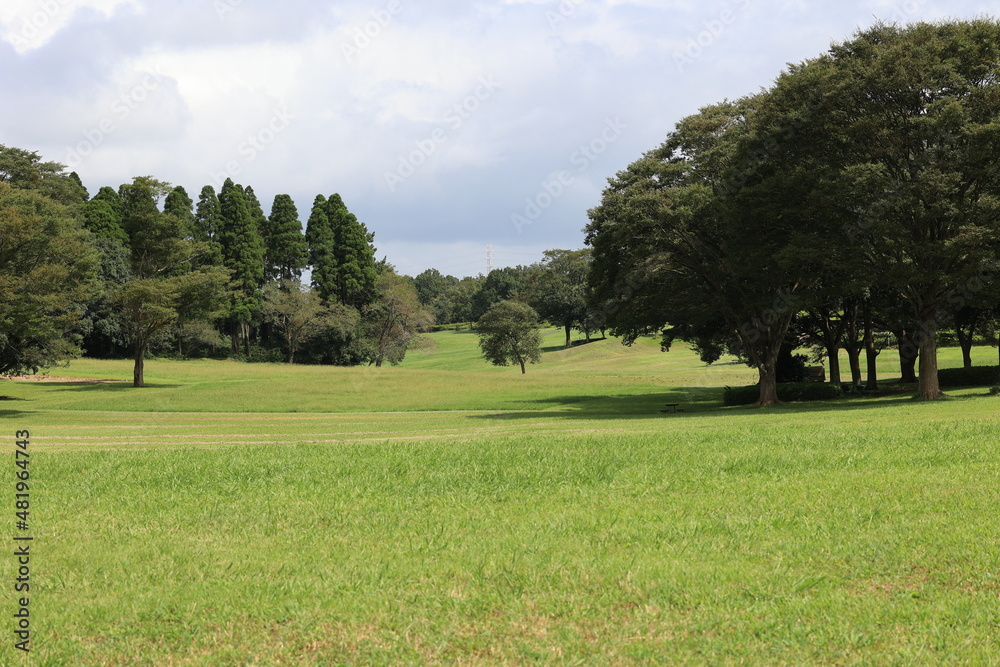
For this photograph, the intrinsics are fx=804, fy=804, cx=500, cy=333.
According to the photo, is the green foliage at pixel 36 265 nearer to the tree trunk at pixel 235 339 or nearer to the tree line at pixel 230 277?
the tree line at pixel 230 277

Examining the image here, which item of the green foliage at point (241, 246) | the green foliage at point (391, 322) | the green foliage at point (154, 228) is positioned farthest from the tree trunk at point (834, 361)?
the green foliage at point (241, 246)

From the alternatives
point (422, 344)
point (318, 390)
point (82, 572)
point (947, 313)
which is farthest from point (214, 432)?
point (422, 344)

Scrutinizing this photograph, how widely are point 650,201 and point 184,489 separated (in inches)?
1066

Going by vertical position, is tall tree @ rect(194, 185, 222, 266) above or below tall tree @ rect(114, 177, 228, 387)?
above

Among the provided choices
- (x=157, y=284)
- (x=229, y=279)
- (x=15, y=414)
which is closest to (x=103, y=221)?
(x=229, y=279)

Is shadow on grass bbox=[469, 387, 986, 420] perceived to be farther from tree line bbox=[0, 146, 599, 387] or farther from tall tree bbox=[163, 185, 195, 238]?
tall tree bbox=[163, 185, 195, 238]

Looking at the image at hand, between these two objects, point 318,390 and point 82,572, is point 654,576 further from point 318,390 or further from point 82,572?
point 318,390

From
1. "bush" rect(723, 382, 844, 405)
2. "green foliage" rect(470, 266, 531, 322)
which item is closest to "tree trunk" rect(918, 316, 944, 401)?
"bush" rect(723, 382, 844, 405)

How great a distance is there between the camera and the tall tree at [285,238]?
300 ft

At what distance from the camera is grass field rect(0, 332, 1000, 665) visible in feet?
18.9

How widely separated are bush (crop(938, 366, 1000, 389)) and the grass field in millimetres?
27788

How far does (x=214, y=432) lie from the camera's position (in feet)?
82.7

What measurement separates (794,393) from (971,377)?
8682mm

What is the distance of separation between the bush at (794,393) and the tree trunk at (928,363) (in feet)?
23.5
